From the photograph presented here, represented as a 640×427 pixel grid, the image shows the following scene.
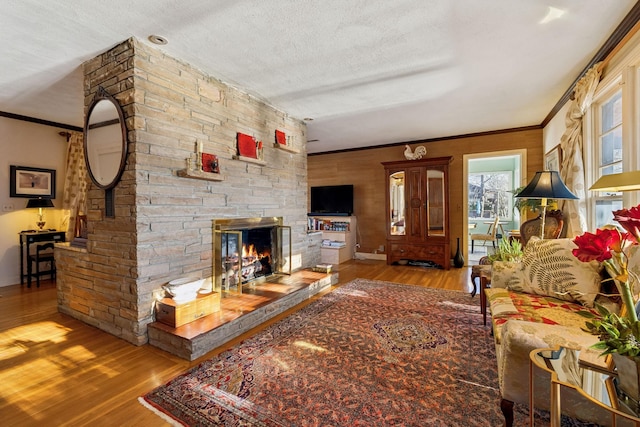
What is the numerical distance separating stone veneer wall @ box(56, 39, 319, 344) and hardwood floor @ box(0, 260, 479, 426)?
188 millimetres

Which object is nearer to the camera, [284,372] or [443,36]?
[284,372]

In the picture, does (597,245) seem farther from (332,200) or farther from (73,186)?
(73,186)

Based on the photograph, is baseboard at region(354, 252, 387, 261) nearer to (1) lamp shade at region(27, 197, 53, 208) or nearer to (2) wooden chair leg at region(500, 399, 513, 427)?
(2) wooden chair leg at region(500, 399, 513, 427)

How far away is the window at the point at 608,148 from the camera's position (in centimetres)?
244

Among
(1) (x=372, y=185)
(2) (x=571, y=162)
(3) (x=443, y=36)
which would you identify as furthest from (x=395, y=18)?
(1) (x=372, y=185)

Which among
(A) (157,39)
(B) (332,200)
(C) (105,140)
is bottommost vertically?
(B) (332,200)

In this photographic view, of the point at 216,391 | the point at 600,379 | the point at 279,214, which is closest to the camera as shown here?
the point at 600,379

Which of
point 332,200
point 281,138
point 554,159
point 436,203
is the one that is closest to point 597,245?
point 281,138

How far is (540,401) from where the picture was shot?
118 cm

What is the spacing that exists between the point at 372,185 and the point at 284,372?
4857mm

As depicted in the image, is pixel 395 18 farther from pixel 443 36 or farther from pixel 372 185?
pixel 372 185

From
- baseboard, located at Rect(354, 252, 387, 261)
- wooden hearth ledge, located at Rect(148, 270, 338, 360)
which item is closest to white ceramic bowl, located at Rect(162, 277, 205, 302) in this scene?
wooden hearth ledge, located at Rect(148, 270, 338, 360)

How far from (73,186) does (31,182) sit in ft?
1.58

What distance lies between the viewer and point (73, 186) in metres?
4.64
